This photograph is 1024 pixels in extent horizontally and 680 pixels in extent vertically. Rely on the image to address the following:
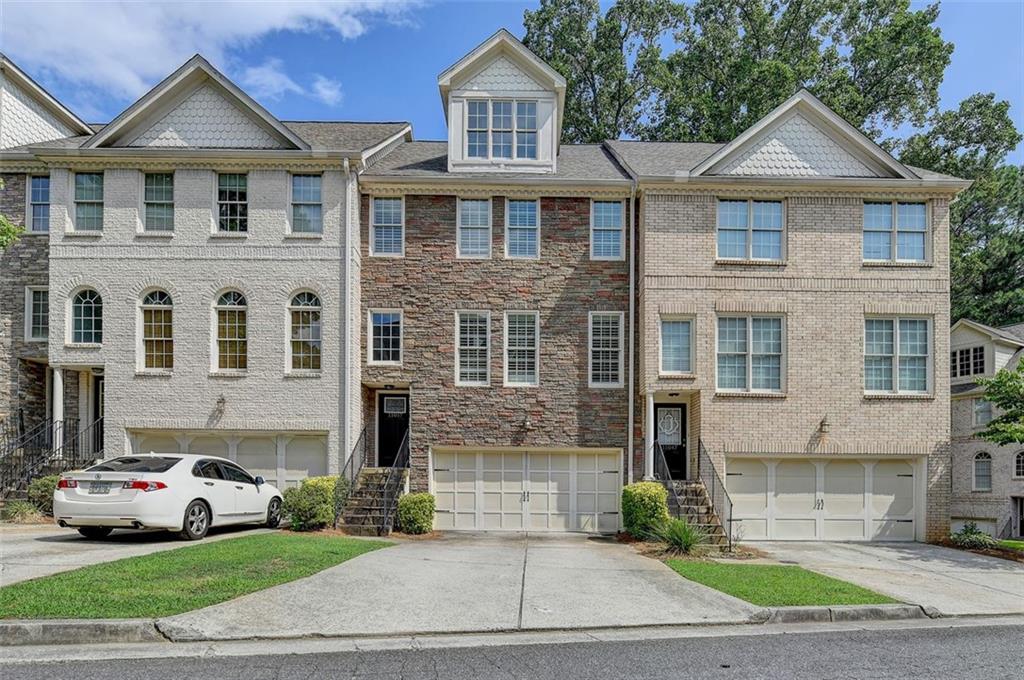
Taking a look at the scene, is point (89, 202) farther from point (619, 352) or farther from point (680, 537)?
point (680, 537)

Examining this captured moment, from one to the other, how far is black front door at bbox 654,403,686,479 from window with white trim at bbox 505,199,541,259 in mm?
5093

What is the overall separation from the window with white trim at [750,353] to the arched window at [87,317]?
14.6m

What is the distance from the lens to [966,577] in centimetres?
1287

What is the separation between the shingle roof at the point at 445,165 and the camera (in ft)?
63.1

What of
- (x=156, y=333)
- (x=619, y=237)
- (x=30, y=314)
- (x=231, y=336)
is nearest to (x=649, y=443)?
(x=619, y=237)

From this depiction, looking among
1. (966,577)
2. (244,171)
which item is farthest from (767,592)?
(244,171)

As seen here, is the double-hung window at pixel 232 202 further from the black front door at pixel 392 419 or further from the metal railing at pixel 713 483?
the metal railing at pixel 713 483

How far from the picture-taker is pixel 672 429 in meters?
19.7

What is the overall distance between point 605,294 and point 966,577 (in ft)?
31.5

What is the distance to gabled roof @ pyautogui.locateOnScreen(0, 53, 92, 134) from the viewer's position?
19922mm

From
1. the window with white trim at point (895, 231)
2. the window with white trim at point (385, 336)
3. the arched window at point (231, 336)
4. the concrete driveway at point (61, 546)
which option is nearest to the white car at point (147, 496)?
the concrete driveway at point (61, 546)

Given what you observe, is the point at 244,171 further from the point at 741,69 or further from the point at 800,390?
the point at 741,69

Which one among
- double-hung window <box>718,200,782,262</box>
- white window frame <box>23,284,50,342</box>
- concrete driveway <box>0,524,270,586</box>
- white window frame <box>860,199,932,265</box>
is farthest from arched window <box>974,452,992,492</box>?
white window frame <box>23,284,50,342</box>

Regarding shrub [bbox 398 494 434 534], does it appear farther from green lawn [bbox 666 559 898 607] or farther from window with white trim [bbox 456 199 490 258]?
green lawn [bbox 666 559 898 607]
